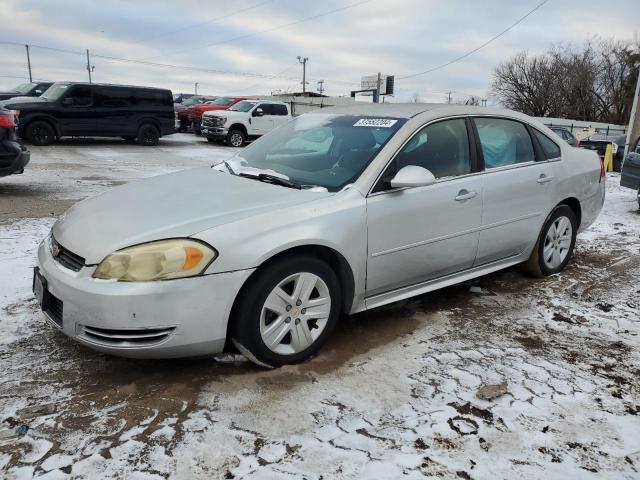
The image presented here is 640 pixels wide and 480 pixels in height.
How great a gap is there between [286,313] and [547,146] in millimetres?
3060

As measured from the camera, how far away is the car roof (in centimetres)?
395

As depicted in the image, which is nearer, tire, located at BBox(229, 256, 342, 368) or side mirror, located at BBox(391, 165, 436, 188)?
tire, located at BBox(229, 256, 342, 368)

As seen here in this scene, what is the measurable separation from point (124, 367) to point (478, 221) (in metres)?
2.63

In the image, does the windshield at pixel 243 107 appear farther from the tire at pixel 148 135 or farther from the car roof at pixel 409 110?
the car roof at pixel 409 110

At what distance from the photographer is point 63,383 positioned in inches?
113

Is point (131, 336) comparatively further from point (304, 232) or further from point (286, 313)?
point (304, 232)

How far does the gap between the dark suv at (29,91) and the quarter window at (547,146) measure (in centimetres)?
1939

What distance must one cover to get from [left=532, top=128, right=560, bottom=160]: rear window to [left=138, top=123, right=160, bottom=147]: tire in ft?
52.4

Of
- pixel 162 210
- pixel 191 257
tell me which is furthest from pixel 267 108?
pixel 191 257

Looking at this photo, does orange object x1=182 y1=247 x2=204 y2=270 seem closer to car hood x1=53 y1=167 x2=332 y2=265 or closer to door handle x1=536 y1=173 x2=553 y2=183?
car hood x1=53 y1=167 x2=332 y2=265

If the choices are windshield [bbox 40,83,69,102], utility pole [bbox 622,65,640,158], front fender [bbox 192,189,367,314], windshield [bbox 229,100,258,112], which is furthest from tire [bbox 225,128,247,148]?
front fender [bbox 192,189,367,314]

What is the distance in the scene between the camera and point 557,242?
488 centimetres

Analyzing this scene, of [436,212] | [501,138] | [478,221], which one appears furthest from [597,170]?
[436,212]

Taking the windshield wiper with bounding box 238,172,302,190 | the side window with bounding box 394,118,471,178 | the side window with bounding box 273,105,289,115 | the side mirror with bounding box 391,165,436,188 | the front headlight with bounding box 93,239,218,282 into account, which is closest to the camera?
the front headlight with bounding box 93,239,218,282
